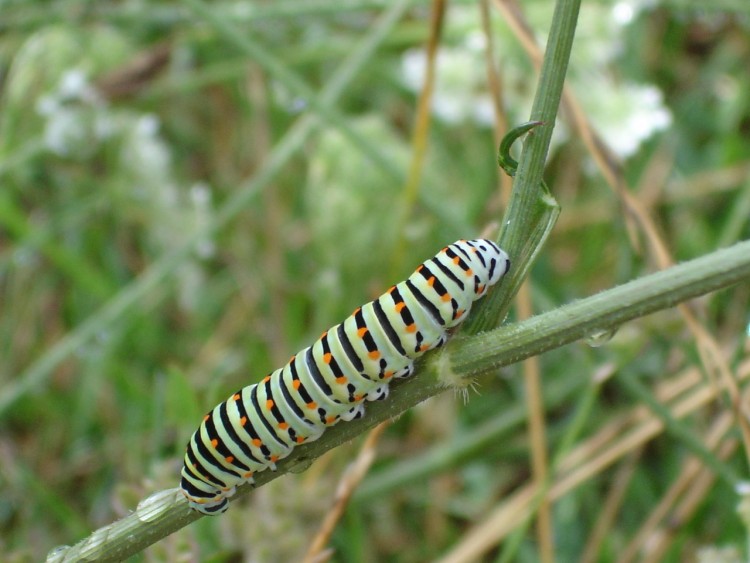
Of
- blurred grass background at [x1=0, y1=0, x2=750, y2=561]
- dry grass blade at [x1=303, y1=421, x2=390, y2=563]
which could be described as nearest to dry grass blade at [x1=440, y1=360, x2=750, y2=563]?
blurred grass background at [x1=0, y1=0, x2=750, y2=561]

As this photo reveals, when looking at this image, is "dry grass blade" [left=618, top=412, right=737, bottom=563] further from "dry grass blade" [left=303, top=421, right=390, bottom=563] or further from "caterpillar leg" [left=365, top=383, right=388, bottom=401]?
"caterpillar leg" [left=365, top=383, right=388, bottom=401]

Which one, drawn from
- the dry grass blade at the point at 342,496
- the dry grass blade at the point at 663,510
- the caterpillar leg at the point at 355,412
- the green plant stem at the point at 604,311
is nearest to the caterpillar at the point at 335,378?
the caterpillar leg at the point at 355,412

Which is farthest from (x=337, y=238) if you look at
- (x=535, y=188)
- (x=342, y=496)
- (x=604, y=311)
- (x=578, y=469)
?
(x=604, y=311)

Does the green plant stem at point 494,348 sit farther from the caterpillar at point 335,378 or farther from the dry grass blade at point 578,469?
the dry grass blade at point 578,469

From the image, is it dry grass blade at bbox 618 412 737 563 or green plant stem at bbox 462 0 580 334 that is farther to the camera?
dry grass blade at bbox 618 412 737 563

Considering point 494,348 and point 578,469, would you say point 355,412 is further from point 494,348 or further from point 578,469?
point 578,469

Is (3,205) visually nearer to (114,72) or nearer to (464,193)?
(114,72)
